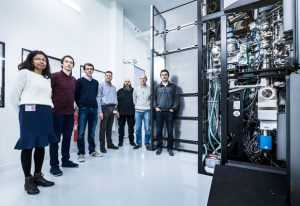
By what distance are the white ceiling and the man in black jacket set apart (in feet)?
6.50

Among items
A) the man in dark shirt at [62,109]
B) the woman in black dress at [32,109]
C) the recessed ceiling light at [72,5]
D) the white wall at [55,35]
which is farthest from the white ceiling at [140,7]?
the woman in black dress at [32,109]

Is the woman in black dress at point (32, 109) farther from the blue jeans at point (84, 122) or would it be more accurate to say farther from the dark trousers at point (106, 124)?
the dark trousers at point (106, 124)

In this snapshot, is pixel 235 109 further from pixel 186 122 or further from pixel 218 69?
pixel 186 122

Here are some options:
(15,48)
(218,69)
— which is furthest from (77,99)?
(218,69)

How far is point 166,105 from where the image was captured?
3.09 metres

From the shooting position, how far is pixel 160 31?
3.57m

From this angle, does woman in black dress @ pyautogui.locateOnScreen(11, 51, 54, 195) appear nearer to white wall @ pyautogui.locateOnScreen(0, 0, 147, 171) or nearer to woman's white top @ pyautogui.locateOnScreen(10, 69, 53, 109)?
woman's white top @ pyautogui.locateOnScreen(10, 69, 53, 109)

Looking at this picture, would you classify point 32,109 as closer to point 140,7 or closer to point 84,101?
point 84,101

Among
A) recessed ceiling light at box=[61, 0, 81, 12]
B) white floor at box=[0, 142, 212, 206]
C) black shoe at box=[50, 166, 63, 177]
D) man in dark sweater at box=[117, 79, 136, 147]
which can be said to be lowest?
white floor at box=[0, 142, 212, 206]

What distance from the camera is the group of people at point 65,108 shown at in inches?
62.0

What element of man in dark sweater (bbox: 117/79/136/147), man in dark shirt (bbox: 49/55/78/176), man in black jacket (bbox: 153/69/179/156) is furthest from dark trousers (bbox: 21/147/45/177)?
man in dark sweater (bbox: 117/79/136/147)

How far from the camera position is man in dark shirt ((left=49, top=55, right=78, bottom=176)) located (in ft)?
6.83

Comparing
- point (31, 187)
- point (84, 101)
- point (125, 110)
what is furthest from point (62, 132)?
point (125, 110)

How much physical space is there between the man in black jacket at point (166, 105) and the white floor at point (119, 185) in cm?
57
